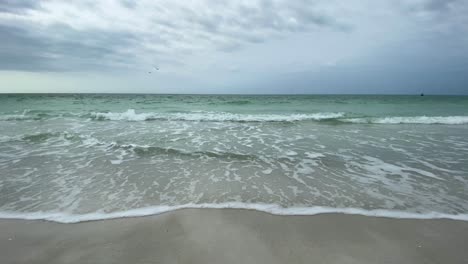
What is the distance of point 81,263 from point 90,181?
2863 millimetres

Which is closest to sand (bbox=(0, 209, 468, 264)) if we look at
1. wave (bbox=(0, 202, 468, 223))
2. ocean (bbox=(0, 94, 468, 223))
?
wave (bbox=(0, 202, 468, 223))

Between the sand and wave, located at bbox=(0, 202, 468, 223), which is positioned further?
wave, located at bbox=(0, 202, 468, 223)

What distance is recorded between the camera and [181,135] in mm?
10719

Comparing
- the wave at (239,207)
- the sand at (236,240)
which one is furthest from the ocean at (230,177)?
the sand at (236,240)

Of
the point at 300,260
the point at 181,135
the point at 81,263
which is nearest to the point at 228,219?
the point at 300,260

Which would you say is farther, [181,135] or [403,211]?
[181,135]

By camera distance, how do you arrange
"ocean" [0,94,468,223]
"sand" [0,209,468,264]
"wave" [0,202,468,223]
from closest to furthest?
1. "sand" [0,209,468,264]
2. "wave" [0,202,468,223]
3. "ocean" [0,94,468,223]

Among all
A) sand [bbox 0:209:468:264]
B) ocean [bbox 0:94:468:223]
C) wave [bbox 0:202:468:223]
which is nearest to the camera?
sand [bbox 0:209:468:264]

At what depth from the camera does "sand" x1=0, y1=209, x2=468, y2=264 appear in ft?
8.73

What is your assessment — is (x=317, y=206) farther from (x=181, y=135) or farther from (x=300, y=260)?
(x=181, y=135)

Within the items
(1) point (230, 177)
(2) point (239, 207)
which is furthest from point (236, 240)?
(1) point (230, 177)

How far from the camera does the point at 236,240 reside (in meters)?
2.98

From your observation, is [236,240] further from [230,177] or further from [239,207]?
[230,177]

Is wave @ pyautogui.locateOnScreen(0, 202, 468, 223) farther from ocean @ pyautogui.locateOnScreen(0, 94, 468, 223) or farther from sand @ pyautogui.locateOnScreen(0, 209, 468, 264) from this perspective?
sand @ pyautogui.locateOnScreen(0, 209, 468, 264)
